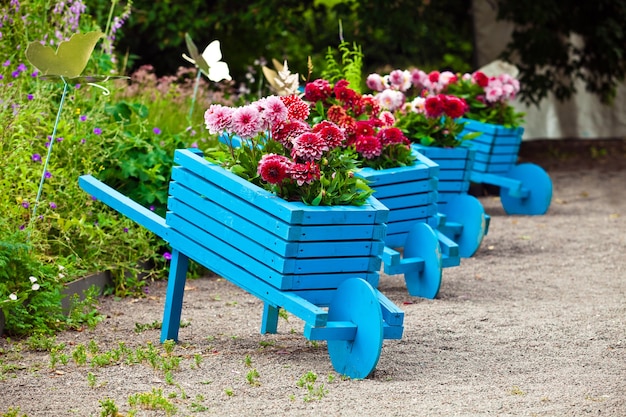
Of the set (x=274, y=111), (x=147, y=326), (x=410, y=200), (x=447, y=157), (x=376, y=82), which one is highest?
(x=376, y=82)

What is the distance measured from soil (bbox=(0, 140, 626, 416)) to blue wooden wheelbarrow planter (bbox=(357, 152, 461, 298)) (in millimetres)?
147

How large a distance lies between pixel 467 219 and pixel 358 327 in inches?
115

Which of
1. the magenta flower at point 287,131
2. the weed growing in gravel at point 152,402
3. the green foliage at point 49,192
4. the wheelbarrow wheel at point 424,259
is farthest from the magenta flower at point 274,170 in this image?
the wheelbarrow wheel at point 424,259

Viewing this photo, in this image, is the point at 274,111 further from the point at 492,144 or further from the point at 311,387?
the point at 492,144

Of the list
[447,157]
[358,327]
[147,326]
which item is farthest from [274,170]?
[447,157]

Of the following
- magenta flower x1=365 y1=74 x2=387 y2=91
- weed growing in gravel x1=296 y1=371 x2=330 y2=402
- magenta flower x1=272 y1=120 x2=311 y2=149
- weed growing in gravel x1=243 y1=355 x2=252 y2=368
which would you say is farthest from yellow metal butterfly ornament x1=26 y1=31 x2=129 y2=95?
magenta flower x1=365 y1=74 x2=387 y2=91

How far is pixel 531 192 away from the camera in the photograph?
8367 mm

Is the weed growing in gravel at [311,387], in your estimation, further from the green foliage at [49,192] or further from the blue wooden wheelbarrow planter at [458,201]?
the blue wooden wheelbarrow planter at [458,201]

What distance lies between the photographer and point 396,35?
1020 centimetres

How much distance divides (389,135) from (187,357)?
179 cm

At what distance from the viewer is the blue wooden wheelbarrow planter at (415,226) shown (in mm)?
5406

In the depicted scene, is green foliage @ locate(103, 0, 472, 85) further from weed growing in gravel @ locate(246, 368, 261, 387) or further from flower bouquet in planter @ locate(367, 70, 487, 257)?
weed growing in gravel @ locate(246, 368, 261, 387)

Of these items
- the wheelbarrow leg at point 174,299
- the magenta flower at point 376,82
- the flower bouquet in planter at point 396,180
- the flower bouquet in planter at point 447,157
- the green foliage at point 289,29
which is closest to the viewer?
the wheelbarrow leg at point 174,299

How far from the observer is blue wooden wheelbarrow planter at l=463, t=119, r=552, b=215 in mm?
8023
